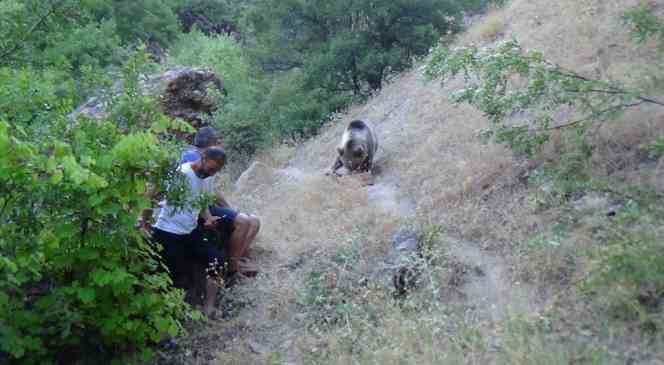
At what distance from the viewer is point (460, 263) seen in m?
6.04

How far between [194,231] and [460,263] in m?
2.34

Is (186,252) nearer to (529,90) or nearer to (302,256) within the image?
(302,256)

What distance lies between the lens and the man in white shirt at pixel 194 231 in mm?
5871

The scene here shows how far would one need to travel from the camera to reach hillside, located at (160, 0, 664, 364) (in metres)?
4.70

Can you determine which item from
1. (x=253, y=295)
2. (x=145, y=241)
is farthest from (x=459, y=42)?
(x=145, y=241)

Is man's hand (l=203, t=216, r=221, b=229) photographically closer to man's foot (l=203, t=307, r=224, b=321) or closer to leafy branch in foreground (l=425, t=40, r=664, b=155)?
man's foot (l=203, t=307, r=224, b=321)

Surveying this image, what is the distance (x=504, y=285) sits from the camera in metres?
5.56

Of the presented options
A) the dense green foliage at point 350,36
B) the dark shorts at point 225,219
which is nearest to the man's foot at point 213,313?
the dark shorts at point 225,219

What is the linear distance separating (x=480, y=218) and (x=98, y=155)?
359 cm

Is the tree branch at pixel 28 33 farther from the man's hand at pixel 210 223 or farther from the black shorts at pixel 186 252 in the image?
the man's hand at pixel 210 223

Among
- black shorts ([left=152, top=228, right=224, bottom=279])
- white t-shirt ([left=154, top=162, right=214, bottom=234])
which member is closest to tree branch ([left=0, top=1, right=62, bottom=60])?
white t-shirt ([left=154, top=162, right=214, bottom=234])

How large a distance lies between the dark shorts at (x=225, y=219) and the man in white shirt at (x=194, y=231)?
69 millimetres

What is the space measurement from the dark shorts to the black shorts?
0.24 m

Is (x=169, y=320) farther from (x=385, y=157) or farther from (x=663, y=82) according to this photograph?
(x=385, y=157)
